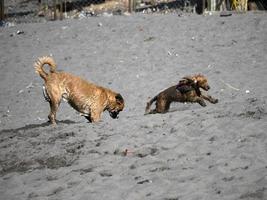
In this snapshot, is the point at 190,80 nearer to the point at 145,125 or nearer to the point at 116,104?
the point at 116,104

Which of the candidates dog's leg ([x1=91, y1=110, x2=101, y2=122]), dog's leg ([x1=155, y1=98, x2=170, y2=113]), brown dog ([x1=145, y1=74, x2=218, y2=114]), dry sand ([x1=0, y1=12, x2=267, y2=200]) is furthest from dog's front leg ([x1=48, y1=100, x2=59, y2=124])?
dog's leg ([x1=155, y1=98, x2=170, y2=113])

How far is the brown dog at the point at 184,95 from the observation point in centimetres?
1187

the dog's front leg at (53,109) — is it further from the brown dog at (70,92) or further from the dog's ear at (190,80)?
the dog's ear at (190,80)

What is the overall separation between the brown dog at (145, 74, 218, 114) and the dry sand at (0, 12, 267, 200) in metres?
0.36

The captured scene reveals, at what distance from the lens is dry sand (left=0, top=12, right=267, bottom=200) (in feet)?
22.8

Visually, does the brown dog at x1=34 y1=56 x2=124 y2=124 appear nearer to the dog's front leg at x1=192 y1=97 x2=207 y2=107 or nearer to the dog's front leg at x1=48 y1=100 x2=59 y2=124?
the dog's front leg at x1=48 y1=100 x2=59 y2=124

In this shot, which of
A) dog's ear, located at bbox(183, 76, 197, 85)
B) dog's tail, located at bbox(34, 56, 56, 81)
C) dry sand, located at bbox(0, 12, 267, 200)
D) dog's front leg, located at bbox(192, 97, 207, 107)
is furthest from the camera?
dog's ear, located at bbox(183, 76, 197, 85)

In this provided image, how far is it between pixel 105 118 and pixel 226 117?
13.5 feet

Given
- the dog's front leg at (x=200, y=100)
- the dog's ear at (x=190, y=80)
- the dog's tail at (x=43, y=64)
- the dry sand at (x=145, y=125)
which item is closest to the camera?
the dry sand at (x=145, y=125)

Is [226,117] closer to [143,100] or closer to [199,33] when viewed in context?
[143,100]

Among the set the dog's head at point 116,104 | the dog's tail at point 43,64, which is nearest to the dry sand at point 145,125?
the dog's head at point 116,104

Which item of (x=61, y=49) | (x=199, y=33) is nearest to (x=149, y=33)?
(x=199, y=33)

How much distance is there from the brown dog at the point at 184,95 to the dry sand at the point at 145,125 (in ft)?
1.18

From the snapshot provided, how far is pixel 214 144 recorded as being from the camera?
26.2ft
